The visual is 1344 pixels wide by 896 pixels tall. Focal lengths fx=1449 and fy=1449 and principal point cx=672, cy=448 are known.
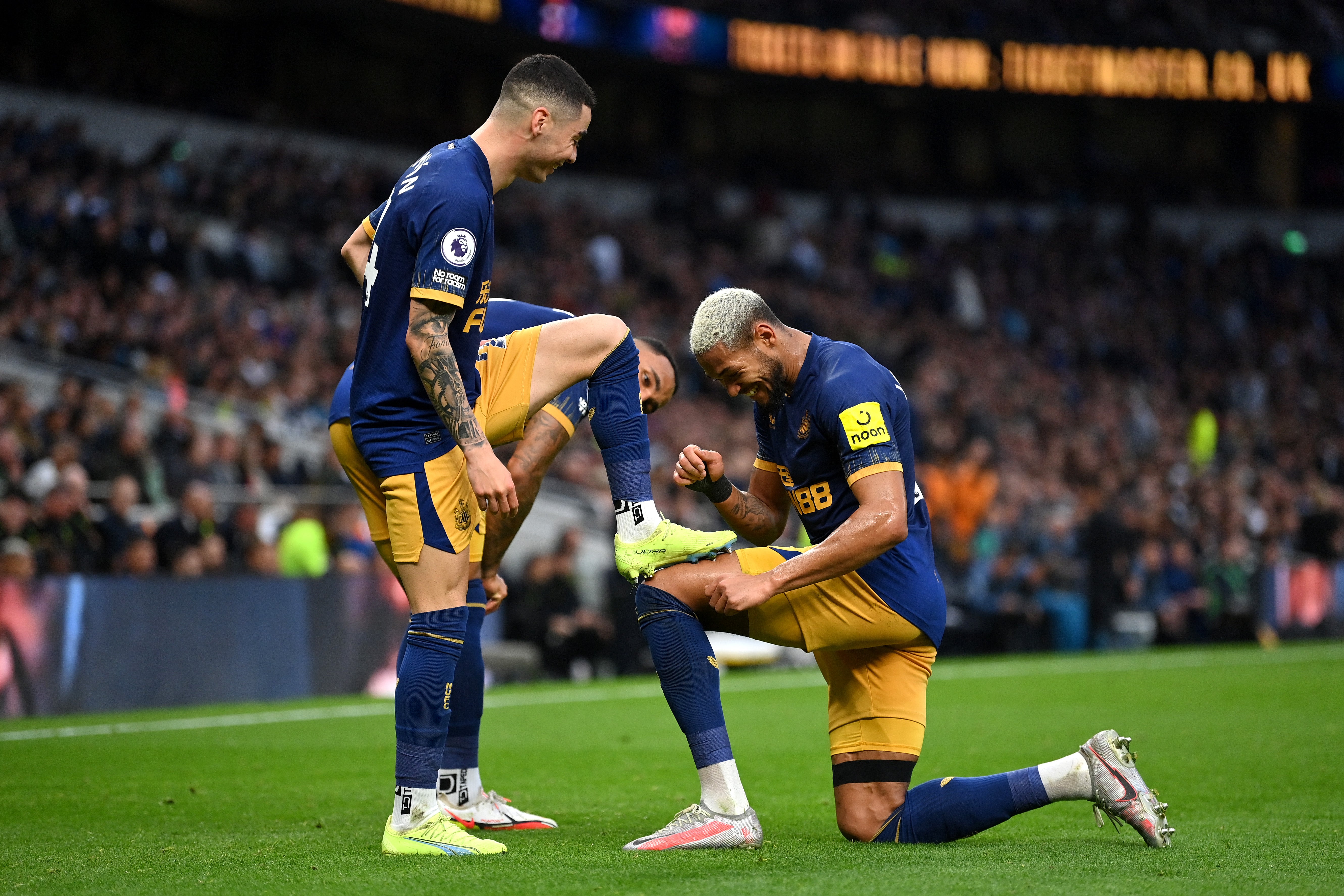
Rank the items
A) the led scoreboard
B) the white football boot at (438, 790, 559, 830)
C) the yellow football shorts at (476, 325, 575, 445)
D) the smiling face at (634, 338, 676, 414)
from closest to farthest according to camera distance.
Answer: the yellow football shorts at (476, 325, 575, 445) < the white football boot at (438, 790, 559, 830) < the smiling face at (634, 338, 676, 414) < the led scoreboard

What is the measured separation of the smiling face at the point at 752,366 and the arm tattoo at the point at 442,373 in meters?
0.86

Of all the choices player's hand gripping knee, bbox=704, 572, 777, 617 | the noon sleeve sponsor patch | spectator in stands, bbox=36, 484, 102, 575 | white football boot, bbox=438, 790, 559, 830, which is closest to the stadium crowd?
spectator in stands, bbox=36, 484, 102, 575

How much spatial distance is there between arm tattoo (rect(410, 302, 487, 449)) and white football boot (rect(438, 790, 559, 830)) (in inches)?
64.7

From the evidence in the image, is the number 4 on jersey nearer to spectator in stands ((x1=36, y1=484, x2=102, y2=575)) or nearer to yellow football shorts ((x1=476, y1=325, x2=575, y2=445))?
yellow football shorts ((x1=476, y1=325, x2=575, y2=445))

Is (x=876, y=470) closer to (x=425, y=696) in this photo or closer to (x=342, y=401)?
(x=425, y=696)

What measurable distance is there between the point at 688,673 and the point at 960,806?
3.28 feet

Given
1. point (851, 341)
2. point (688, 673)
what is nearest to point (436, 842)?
point (688, 673)

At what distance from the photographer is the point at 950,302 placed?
2906cm

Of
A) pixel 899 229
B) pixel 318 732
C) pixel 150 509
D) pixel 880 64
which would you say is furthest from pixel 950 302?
pixel 318 732

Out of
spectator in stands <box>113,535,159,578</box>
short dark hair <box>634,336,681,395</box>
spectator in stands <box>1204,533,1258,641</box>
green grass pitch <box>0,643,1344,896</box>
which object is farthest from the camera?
spectator in stands <box>1204,533,1258,641</box>

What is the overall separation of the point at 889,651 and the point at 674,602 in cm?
81

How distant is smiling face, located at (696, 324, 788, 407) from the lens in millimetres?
4922

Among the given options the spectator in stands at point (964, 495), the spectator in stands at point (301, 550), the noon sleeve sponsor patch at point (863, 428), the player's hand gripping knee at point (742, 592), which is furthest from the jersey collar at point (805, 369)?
the spectator in stands at point (964, 495)

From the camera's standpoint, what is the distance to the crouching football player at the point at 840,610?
15.2 ft
